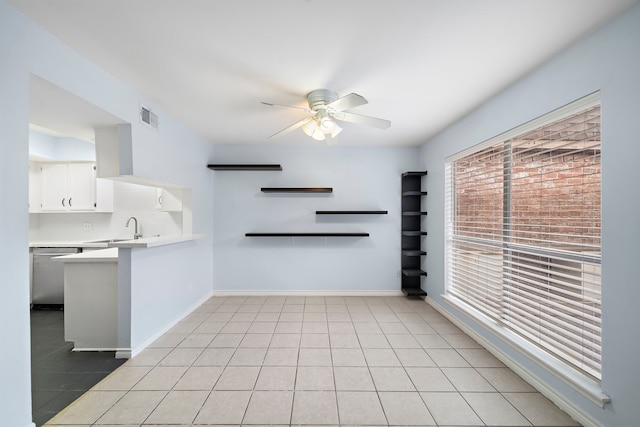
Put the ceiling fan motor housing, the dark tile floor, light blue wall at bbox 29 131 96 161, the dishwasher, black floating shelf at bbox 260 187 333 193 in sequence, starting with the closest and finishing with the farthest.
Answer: the dark tile floor → the ceiling fan motor housing → the dishwasher → light blue wall at bbox 29 131 96 161 → black floating shelf at bbox 260 187 333 193

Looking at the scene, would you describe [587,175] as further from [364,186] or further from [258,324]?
[258,324]

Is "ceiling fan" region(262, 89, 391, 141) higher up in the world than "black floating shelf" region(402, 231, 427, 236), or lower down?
higher up

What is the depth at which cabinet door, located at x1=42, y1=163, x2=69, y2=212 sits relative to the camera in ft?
13.9

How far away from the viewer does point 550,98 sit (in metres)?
2.02

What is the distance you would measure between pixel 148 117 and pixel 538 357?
3.99 meters

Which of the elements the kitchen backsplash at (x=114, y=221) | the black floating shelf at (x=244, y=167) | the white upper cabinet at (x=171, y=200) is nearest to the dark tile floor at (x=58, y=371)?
the kitchen backsplash at (x=114, y=221)

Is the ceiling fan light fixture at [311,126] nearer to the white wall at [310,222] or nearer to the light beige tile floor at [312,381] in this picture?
the white wall at [310,222]

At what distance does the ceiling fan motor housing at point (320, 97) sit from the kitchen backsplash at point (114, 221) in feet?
10.4

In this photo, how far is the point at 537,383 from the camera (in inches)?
84.0

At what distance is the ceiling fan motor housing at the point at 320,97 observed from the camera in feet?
8.02

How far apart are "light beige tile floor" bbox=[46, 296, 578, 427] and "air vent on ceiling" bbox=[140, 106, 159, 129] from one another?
2271 millimetres

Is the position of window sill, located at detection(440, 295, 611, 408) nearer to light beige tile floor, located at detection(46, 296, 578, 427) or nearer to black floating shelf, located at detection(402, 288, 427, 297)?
light beige tile floor, located at detection(46, 296, 578, 427)

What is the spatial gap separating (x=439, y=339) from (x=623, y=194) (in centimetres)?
211

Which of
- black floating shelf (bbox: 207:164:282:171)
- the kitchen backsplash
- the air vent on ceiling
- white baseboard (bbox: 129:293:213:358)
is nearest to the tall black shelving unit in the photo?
black floating shelf (bbox: 207:164:282:171)
